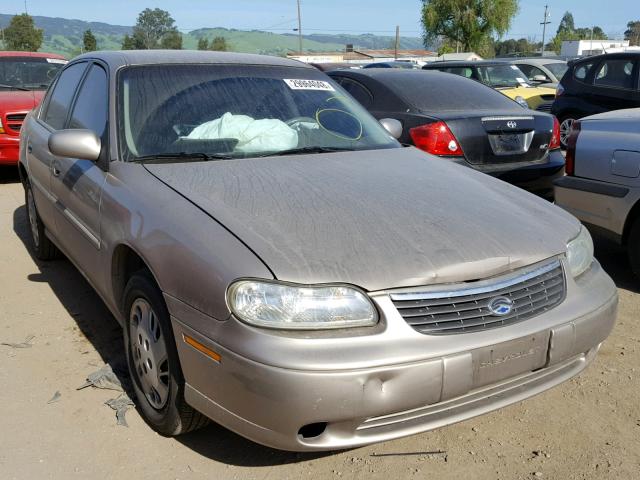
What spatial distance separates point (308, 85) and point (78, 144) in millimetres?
1411

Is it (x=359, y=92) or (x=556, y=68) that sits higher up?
(x=359, y=92)

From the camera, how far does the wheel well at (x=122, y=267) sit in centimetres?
292

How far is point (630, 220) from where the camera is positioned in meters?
4.32

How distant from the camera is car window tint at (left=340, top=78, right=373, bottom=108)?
6250 mm

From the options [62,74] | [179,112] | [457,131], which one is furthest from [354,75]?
[179,112]

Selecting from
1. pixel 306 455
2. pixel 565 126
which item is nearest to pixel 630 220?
pixel 306 455

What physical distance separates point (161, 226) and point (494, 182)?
1711 millimetres

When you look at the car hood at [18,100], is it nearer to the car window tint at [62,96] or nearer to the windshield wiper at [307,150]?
the car window tint at [62,96]

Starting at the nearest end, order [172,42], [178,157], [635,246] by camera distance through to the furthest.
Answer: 1. [178,157]
2. [635,246]
3. [172,42]

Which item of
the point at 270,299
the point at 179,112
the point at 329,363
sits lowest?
the point at 329,363

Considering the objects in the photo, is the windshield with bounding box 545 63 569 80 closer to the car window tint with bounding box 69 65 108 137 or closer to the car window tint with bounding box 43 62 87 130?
the car window tint with bounding box 43 62 87 130

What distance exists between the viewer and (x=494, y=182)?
3.37 m

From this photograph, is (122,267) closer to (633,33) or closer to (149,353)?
(149,353)

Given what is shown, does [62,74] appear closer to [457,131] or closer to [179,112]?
[179,112]
